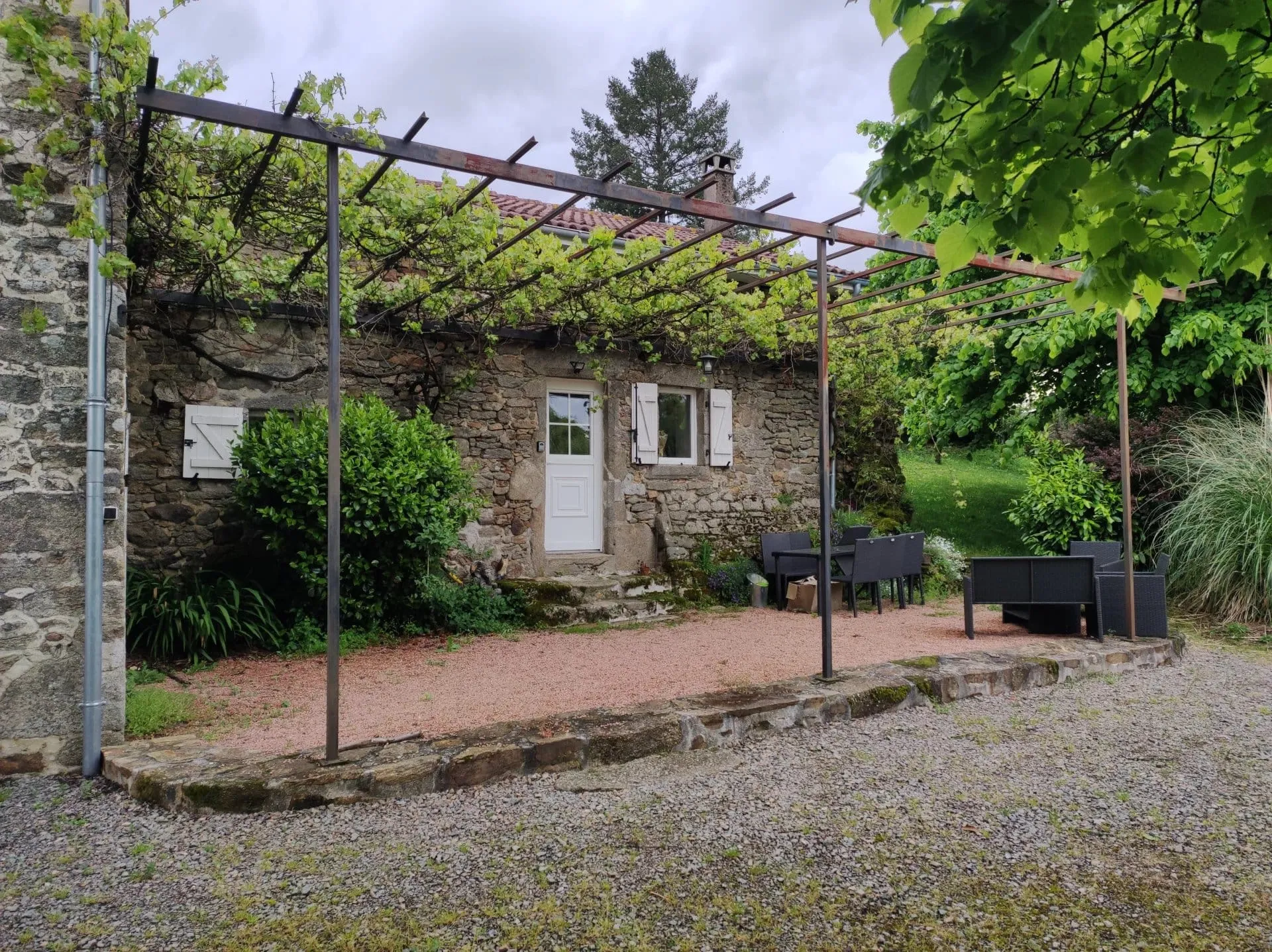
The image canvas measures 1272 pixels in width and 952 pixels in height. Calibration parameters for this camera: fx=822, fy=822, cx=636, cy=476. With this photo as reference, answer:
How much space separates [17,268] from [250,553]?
339 centimetres

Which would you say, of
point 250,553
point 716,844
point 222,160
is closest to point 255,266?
point 222,160

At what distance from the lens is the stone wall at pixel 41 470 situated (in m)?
3.27

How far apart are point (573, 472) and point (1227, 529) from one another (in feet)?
18.6

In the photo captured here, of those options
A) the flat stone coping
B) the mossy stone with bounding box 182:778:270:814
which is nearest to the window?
the flat stone coping

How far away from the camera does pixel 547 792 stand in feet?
→ 10.1

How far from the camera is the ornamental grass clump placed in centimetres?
658

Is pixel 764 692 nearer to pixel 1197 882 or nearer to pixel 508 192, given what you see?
pixel 1197 882

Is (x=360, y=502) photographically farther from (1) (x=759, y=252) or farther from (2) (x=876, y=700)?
(2) (x=876, y=700)

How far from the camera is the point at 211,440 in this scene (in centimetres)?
626

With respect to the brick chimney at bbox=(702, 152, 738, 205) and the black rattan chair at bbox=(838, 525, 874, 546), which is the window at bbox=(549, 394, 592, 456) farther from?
the brick chimney at bbox=(702, 152, 738, 205)

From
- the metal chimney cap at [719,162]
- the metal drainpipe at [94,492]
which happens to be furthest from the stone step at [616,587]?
the metal chimney cap at [719,162]

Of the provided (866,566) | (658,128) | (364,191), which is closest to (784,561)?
(866,566)

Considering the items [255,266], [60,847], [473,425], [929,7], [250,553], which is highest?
[255,266]

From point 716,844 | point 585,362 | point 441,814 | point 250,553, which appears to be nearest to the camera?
point 716,844
